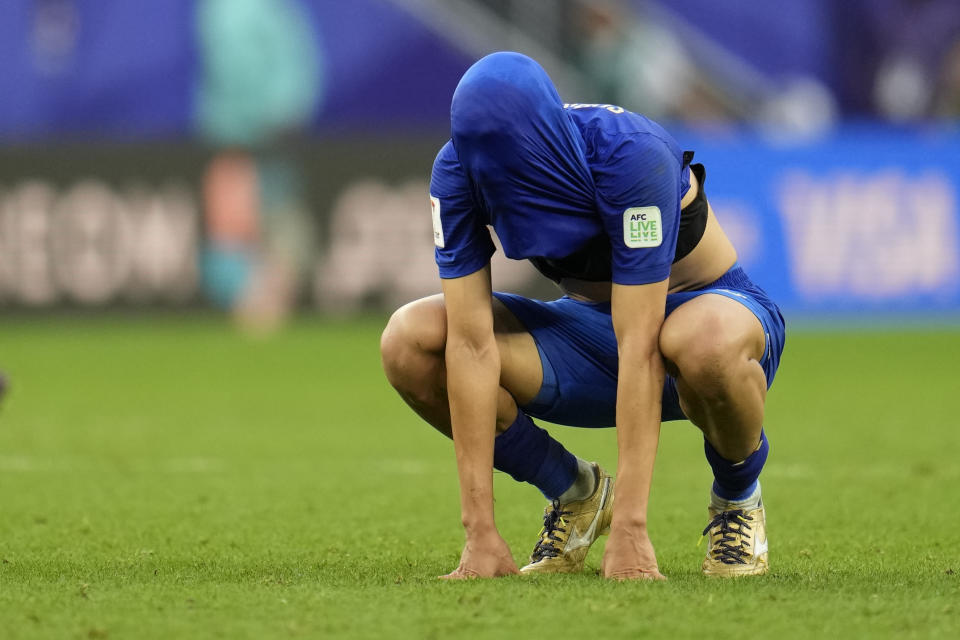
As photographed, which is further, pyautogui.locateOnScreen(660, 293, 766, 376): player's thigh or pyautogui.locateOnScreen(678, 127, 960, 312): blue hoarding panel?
pyautogui.locateOnScreen(678, 127, 960, 312): blue hoarding panel

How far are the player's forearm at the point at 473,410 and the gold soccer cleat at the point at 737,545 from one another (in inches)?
20.3

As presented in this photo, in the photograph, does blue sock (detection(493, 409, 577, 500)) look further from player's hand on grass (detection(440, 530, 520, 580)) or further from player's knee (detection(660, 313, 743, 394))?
player's knee (detection(660, 313, 743, 394))

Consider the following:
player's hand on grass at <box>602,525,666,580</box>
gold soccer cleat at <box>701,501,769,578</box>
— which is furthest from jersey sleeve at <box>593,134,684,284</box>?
gold soccer cleat at <box>701,501,769,578</box>

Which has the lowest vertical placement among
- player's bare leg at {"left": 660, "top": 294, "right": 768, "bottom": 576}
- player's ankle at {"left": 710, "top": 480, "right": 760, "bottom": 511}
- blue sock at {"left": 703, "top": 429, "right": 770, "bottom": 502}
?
player's ankle at {"left": 710, "top": 480, "right": 760, "bottom": 511}

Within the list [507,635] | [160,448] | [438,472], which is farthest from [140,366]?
[507,635]

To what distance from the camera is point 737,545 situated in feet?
10.5

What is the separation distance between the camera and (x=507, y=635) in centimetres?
251

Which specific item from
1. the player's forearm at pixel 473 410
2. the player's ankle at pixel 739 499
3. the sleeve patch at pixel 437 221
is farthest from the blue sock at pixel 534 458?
the sleeve patch at pixel 437 221

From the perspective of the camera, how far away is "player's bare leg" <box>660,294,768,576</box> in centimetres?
290

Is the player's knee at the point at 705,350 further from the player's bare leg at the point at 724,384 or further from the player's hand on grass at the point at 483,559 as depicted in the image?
the player's hand on grass at the point at 483,559

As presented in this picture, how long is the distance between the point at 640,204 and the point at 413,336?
2.00 ft

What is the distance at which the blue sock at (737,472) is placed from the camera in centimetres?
317

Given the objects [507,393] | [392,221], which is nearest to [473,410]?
[507,393]

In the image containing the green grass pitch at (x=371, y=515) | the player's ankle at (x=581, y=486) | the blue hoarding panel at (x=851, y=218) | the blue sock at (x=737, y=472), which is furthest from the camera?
the blue hoarding panel at (x=851, y=218)
